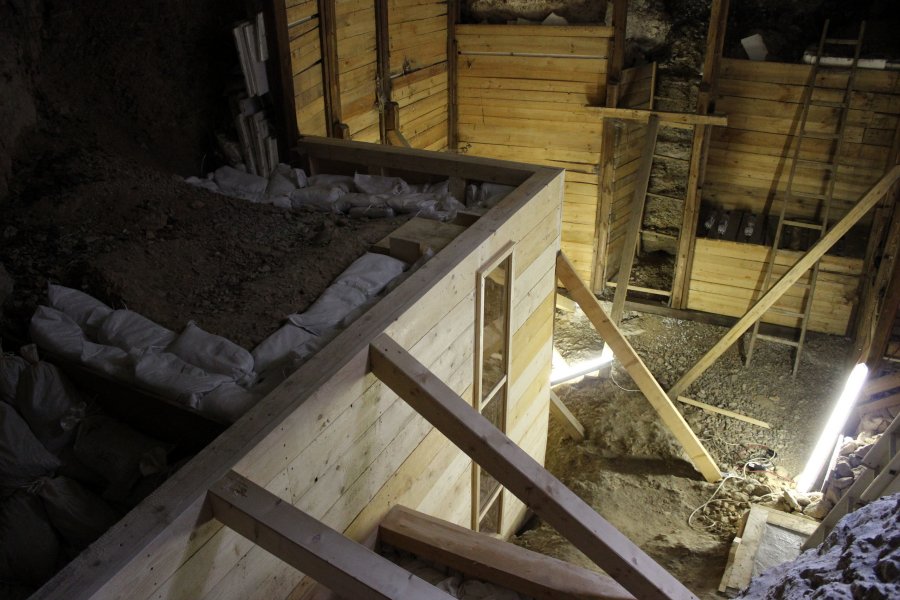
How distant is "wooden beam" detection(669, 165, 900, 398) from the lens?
275 inches

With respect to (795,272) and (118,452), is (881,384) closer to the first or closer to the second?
(795,272)

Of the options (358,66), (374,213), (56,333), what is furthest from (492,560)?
(358,66)

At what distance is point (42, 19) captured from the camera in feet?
13.8

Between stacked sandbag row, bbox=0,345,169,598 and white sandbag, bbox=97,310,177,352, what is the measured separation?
10.3 inches

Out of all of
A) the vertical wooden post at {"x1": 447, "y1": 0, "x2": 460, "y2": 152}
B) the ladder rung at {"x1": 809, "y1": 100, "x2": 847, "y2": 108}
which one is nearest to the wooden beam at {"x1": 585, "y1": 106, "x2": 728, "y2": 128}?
the ladder rung at {"x1": 809, "y1": 100, "x2": 847, "y2": 108}

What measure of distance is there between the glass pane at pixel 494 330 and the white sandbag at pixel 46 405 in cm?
236

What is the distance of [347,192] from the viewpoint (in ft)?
16.6

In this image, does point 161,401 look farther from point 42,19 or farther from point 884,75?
point 884,75

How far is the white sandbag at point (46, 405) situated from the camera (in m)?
2.85

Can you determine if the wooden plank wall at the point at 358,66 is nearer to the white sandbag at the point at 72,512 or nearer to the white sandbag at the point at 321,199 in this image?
the white sandbag at the point at 321,199

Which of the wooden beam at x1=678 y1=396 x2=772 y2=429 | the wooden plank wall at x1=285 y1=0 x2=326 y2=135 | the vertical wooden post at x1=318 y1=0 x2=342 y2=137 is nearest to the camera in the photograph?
the wooden plank wall at x1=285 y1=0 x2=326 y2=135

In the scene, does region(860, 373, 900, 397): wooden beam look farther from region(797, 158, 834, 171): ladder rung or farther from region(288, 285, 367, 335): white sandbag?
region(288, 285, 367, 335): white sandbag

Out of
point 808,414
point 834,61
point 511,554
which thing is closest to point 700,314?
point 808,414

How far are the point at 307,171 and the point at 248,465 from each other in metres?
3.43
